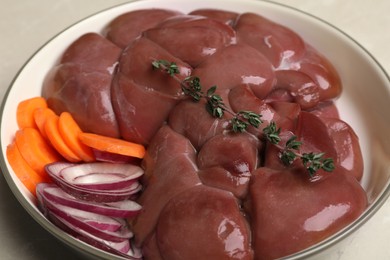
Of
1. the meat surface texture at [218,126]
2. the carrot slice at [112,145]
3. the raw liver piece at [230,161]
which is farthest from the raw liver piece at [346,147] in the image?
the carrot slice at [112,145]

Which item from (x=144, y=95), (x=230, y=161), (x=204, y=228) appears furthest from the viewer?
(x=144, y=95)

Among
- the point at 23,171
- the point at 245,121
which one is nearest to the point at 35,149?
the point at 23,171

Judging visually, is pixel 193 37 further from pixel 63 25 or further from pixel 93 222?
pixel 63 25

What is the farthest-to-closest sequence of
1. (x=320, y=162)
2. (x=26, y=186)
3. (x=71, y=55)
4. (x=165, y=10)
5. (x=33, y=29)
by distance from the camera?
(x=33, y=29) → (x=165, y=10) → (x=71, y=55) → (x=26, y=186) → (x=320, y=162)

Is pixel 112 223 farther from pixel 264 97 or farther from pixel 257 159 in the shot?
pixel 264 97

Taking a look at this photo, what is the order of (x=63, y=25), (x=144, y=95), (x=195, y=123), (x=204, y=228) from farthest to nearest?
1. (x=63, y=25)
2. (x=144, y=95)
3. (x=195, y=123)
4. (x=204, y=228)

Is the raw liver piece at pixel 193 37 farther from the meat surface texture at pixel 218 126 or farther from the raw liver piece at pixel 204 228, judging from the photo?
the raw liver piece at pixel 204 228

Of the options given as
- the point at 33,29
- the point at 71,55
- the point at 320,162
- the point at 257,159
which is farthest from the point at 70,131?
the point at 33,29
